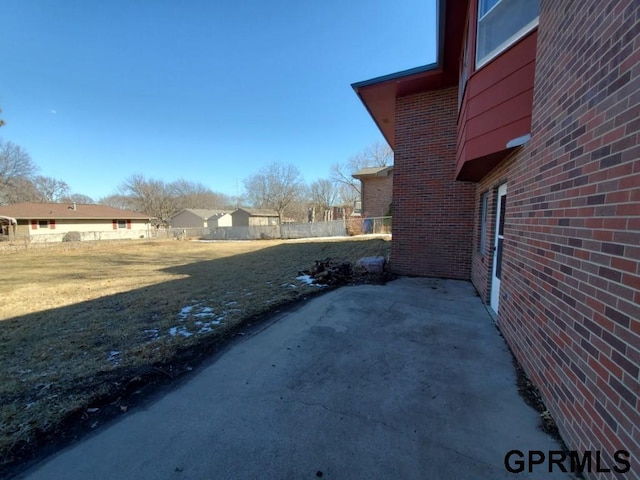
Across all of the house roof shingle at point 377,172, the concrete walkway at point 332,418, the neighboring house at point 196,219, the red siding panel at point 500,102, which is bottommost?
the concrete walkway at point 332,418

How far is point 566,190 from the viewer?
78.1 inches

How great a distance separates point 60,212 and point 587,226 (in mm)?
42846

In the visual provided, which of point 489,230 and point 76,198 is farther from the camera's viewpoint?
point 76,198

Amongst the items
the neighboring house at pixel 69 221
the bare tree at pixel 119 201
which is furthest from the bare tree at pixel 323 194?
→ the bare tree at pixel 119 201

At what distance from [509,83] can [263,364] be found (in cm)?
422

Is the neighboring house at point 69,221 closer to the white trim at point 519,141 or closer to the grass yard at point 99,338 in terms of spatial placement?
the grass yard at point 99,338

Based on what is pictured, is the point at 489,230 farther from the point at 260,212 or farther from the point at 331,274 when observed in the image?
the point at 260,212

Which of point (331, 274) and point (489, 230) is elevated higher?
point (489, 230)

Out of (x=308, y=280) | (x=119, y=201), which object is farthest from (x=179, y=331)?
(x=119, y=201)

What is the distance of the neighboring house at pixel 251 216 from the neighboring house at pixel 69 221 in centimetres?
1385

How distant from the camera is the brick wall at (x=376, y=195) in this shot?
80.9 feet

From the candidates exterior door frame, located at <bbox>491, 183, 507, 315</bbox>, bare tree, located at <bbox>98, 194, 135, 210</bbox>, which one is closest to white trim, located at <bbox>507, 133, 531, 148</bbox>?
exterior door frame, located at <bbox>491, 183, 507, 315</bbox>

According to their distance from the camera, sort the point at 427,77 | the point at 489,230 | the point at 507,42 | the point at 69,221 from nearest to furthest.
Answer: the point at 507,42, the point at 489,230, the point at 427,77, the point at 69,221

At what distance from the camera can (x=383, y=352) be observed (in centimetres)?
316
